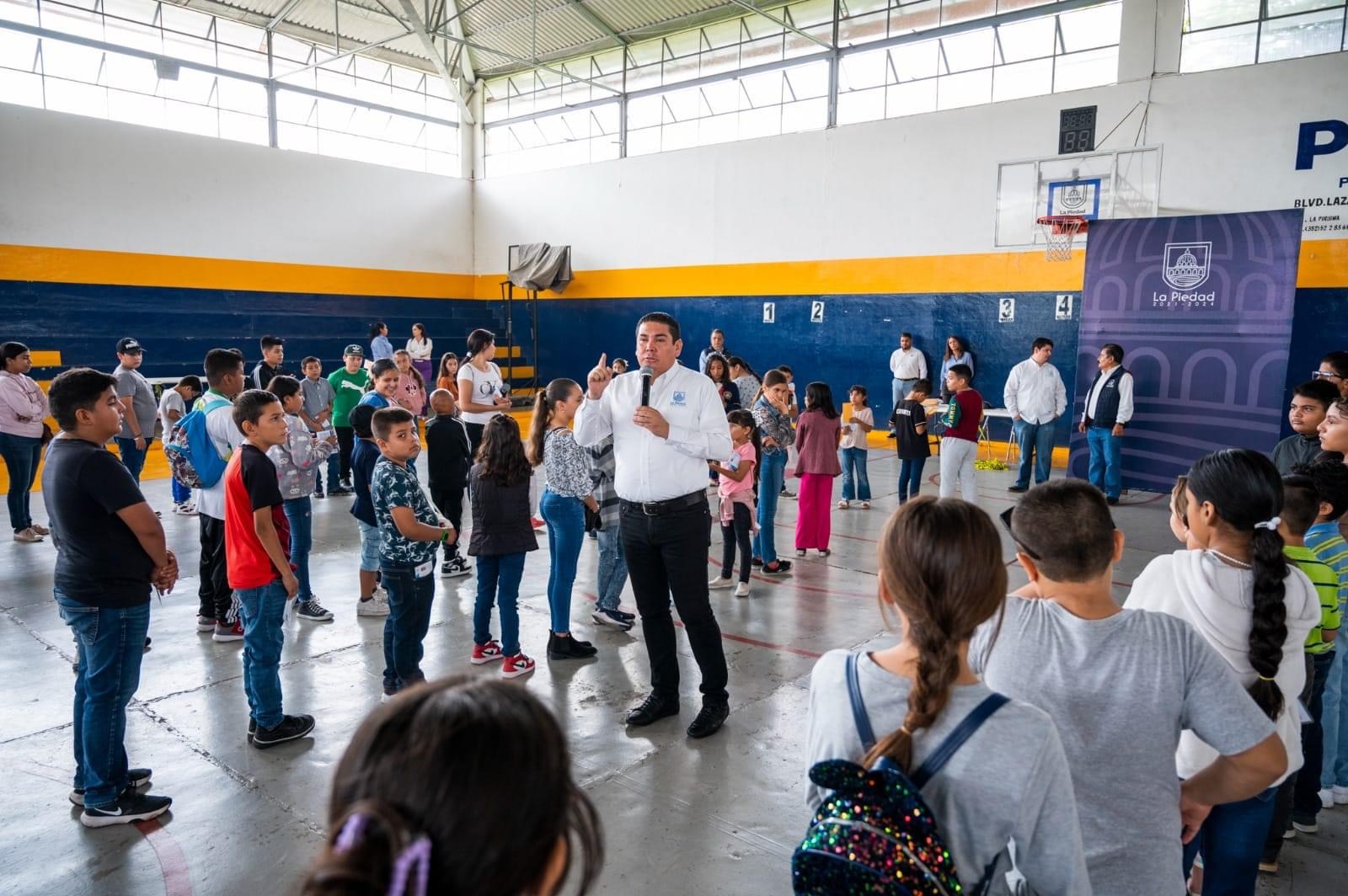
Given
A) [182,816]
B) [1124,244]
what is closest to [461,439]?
[182,816]

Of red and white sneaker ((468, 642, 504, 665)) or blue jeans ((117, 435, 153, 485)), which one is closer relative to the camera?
red and white sneaker ((468, 642, 504, 665))

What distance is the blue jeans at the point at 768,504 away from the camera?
6.50 m

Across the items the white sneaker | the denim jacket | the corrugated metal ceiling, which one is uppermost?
the corrugated metal ceiling

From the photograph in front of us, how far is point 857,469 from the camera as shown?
911 cm

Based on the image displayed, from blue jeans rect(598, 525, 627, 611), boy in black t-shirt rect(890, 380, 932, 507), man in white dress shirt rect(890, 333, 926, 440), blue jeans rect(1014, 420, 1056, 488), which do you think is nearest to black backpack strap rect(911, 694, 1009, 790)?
blue jeans rect(598, 525, 627, 611)

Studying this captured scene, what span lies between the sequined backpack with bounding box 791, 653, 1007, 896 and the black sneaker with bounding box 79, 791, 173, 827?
2.93 meters

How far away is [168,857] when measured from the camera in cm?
292

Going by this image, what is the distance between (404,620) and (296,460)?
170 cm

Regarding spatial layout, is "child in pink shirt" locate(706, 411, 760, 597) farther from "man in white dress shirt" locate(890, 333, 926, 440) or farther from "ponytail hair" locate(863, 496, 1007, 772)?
"man in white dress shirt" locate(890, 333, 926, 440)

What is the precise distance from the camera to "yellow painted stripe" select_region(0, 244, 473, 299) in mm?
13156

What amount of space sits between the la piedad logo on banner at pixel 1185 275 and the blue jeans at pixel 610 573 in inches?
→ 291

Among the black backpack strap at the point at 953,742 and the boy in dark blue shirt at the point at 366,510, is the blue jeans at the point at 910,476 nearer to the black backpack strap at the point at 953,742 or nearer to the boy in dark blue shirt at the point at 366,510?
the boy in dark blue shirt at the point at 366,510

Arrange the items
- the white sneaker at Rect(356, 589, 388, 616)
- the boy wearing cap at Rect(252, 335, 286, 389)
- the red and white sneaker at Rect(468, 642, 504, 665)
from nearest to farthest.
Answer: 1. the red and white sneaker at Rect(468, 642, 504, 665)
2. the white sneaker at Rect(356, 589, 388, 616)
3. the boy wearing cap at Rect(252, 335, 286, 389)

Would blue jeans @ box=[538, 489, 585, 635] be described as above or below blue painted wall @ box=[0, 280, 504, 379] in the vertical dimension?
below
